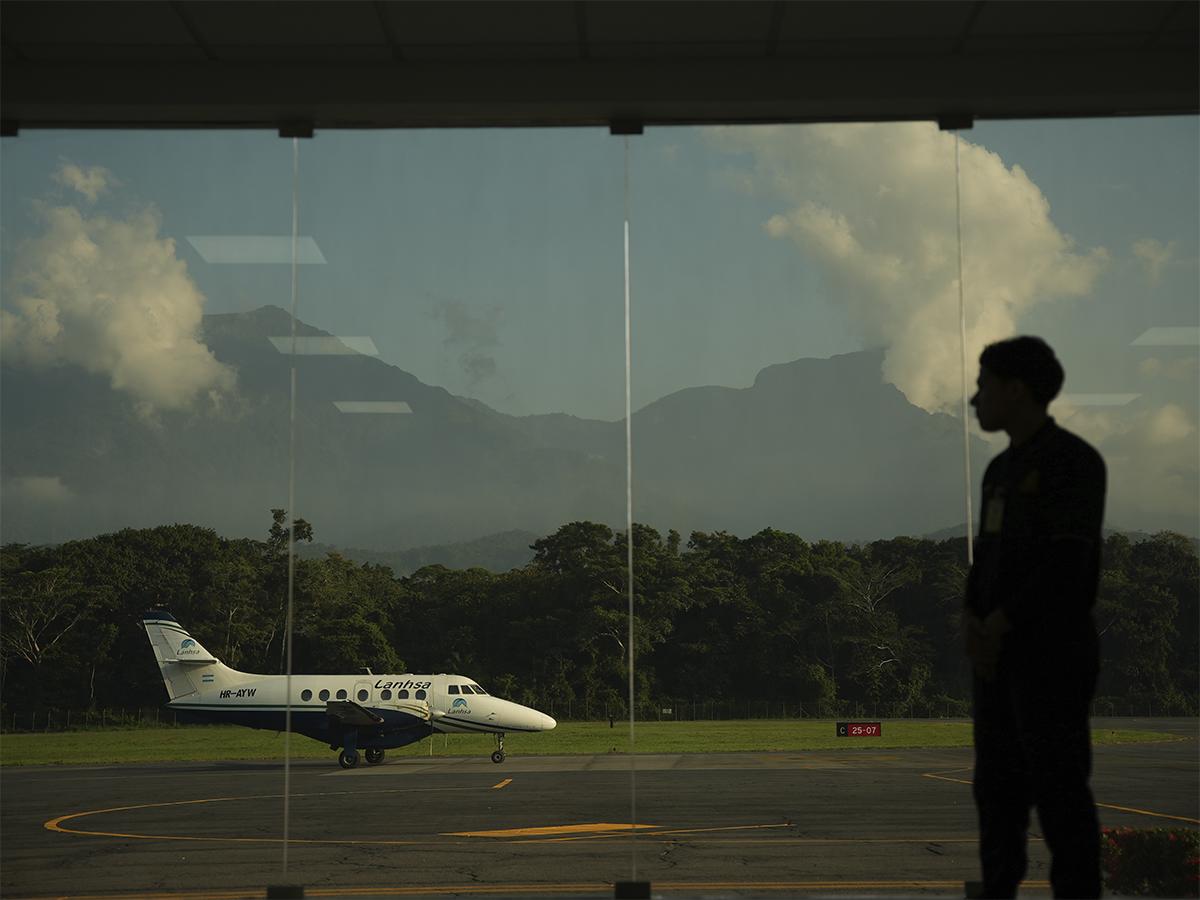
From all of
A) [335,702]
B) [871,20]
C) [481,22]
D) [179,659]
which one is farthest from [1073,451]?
[179,659]

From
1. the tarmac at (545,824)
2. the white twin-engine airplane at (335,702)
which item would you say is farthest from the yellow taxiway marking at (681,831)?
the white twin-engine airplane at (335,702)

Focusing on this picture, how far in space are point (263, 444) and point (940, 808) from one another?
3249 millimetres

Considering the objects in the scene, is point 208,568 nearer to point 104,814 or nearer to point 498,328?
point 104,814

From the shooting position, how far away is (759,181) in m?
5.18

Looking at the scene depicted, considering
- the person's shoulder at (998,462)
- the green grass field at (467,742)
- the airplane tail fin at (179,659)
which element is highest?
the person's shoulder at (998,462)

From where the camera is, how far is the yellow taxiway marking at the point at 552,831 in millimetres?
4758

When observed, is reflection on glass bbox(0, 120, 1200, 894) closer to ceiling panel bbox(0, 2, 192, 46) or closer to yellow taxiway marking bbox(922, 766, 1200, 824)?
yellow taxiway marking bbox(922, 766, 1200, 824)

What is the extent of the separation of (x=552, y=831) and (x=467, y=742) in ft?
1.66

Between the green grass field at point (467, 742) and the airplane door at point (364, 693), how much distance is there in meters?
0.29

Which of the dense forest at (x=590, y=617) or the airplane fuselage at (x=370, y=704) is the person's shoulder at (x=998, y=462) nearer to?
the dense forest at (x=590, y=617)

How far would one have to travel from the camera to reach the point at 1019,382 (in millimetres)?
2773

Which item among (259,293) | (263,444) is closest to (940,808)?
(263,444)

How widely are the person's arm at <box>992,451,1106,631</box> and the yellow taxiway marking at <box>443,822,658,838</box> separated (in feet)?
8.57

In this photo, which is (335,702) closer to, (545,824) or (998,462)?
(545,824)
